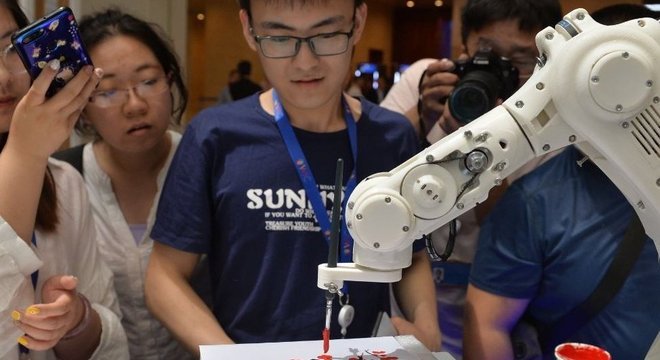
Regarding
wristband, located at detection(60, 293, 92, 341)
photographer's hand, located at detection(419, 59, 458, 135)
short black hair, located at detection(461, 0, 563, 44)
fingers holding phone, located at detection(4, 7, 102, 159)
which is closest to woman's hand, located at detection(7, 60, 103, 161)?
fingers holding phone, located at detection(4, 7, 102, 159)

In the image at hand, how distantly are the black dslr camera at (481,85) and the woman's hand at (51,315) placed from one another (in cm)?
74

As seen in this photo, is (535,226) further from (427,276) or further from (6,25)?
(6,25)

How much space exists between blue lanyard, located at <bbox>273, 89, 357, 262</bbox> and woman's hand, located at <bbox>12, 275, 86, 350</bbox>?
1.37 feet

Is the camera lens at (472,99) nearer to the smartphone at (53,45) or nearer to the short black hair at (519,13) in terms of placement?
the short black hair at (519,13)

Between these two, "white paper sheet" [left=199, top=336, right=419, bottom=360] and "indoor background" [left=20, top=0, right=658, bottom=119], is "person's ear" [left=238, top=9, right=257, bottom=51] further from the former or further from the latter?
"indoor background" [left=20, top=0, right=658, bottom=119]

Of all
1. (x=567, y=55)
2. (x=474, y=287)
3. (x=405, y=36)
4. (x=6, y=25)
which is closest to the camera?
(x=567, y=55)

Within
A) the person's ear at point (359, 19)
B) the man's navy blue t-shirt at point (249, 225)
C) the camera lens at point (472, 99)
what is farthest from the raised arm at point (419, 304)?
the person's ear at point (359, 19)

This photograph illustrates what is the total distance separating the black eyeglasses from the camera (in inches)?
44.7

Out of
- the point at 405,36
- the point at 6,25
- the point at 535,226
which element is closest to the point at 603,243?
the point at 535,226

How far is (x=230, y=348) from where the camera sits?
985 mm

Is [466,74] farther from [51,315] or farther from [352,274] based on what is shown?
[51,315]

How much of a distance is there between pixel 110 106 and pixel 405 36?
8.78 meters

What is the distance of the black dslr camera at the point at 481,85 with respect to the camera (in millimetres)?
1296

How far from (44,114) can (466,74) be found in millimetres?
795
